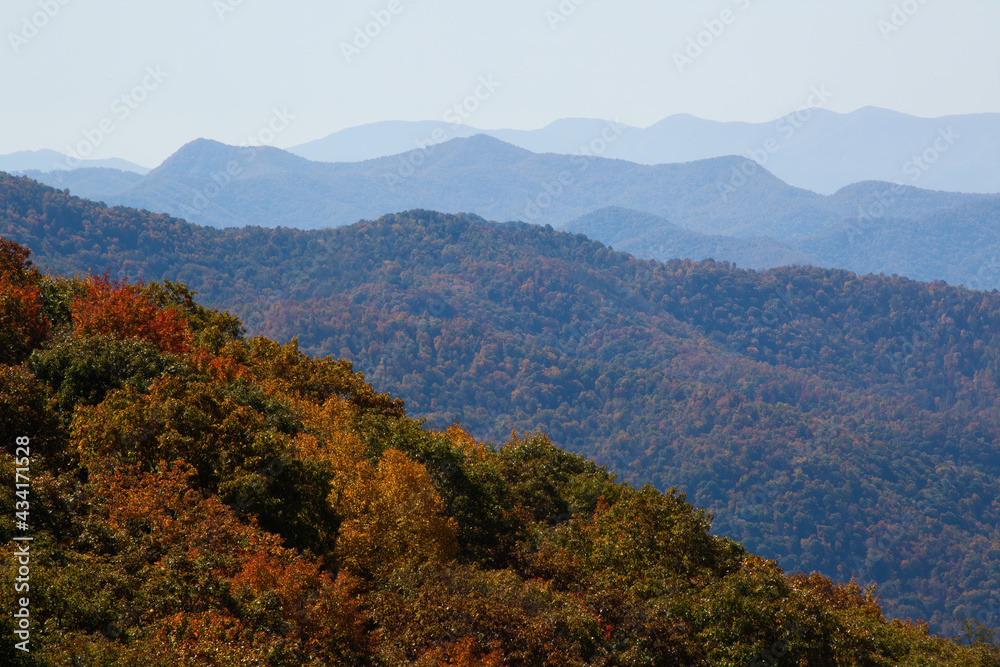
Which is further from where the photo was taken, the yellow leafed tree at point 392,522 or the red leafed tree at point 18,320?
the red leafed tree at point 18,320

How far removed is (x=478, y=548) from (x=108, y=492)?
501 inches

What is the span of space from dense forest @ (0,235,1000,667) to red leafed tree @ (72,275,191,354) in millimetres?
184

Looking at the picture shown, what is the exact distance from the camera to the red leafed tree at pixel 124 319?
3325cm

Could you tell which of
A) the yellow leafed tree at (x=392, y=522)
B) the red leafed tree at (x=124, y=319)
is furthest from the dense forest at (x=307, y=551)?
the red leafed tree at (x=124, y=319)

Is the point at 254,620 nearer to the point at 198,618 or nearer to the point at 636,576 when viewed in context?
the point at 198,618

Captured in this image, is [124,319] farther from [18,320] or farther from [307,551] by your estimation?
[307,551]

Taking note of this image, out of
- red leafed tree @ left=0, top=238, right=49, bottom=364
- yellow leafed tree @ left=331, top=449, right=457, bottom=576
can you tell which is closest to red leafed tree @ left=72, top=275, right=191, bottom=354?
red leafed tree @ left=0, top=238, right=49, bottom=364

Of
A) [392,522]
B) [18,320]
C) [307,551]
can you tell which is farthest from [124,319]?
[392,522]

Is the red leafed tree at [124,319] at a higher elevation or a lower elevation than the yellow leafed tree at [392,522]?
higher

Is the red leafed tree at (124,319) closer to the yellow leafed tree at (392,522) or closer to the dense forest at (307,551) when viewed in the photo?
the dense forest at (307,551)

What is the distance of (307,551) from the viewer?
22.6 metres

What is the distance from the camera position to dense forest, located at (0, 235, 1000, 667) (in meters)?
16.8

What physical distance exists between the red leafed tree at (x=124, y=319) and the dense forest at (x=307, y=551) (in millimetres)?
184

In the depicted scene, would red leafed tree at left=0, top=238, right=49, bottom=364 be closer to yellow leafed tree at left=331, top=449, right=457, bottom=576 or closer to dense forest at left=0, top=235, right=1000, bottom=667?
dense forest at left=0, top=235, right=1000, bottom=667
